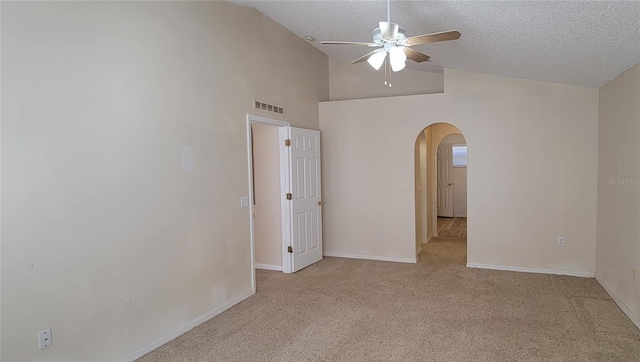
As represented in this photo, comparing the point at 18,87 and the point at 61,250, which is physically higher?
the point at 18,87

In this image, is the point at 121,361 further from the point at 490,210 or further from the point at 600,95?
the point at 600,95

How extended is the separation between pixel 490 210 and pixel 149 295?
4378 mm

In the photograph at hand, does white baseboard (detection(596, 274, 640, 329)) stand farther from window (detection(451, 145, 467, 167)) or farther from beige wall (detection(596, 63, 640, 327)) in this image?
window (detection(451, 145, 467, 167))

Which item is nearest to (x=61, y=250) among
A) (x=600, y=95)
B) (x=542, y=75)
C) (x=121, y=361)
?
(x=121, y=361)

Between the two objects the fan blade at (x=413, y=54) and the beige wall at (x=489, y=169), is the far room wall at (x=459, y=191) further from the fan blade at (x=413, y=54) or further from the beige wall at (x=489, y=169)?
the fan blade at (x=413, y=54)

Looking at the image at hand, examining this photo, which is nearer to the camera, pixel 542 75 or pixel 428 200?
pixel 542 75

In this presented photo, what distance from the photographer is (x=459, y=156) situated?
10258mm

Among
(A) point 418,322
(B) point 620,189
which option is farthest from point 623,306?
(A) point 418,322

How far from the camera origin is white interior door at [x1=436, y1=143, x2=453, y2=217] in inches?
402

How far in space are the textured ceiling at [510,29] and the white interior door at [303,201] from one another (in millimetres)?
1471

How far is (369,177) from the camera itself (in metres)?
5.98

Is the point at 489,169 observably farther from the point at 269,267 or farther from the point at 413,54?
the point at 269,267

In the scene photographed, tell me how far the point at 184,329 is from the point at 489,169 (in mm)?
4272

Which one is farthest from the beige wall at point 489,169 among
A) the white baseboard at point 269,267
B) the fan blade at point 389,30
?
the fan blade at point 389,30
